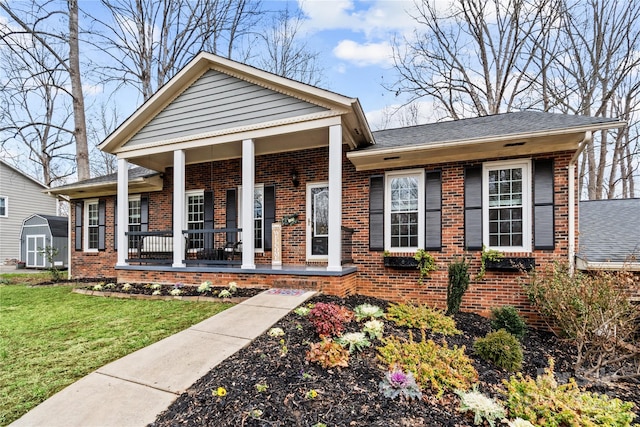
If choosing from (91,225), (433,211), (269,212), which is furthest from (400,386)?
(91,225)

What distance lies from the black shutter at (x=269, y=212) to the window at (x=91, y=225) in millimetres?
6793

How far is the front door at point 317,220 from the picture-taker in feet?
25.1

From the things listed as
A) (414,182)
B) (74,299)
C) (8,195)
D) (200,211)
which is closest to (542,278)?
(414,182)

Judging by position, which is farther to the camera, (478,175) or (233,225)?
(233,225)

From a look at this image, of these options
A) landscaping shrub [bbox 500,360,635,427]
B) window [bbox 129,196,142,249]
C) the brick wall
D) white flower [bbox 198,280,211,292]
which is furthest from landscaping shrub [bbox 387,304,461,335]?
window [bbox 129,196,142,249]

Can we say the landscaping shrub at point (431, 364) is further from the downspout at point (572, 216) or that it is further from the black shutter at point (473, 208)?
the downspout at point (572, 216)

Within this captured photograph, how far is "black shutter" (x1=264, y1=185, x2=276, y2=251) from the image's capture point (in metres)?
7.98

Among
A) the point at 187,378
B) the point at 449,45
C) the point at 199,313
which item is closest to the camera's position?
the point at 187,378

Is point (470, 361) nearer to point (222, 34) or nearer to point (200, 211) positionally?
point (200, 211)

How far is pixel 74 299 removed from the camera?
6.78 m

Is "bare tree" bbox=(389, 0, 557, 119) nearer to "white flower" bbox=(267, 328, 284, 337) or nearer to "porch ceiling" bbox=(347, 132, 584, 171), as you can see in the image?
"porch ceiling" bbox=(347, 132, 584, 171)

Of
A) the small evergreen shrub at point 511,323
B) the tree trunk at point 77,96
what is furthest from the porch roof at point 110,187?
the small evergreen shrub at point 511,323

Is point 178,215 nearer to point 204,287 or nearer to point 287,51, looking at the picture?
point 204,287

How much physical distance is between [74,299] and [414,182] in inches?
311
